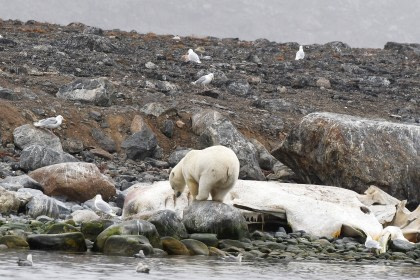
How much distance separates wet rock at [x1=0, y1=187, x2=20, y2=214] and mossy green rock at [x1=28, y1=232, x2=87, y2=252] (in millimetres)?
2900

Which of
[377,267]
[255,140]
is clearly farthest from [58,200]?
[255,140]

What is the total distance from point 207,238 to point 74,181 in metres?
4.78

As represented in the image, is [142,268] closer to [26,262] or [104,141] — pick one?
[26,262]

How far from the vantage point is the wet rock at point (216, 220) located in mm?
14328

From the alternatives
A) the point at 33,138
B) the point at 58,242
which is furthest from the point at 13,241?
the point at 33,138

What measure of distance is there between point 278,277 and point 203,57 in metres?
26.7

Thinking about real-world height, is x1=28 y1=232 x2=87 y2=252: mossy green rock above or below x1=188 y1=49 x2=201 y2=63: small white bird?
below

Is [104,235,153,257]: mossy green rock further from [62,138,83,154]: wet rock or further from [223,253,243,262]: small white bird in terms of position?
[62,138,83,154]: wet rock

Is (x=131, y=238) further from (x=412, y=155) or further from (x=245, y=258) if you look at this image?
(x=412, y=155)

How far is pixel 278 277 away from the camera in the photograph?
11844 mm

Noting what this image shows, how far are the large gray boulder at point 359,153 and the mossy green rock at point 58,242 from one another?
7336 millimetres

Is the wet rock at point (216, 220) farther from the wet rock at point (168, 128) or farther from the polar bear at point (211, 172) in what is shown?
the wet rock at point (168, 128)

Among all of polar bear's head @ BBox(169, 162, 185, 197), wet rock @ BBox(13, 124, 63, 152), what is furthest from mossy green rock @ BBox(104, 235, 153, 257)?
wet rock @ BBox(13, 124, 63, 152)

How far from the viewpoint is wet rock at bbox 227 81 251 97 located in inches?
1228
